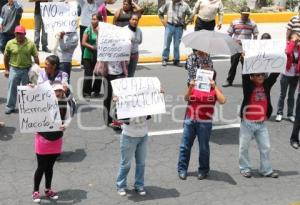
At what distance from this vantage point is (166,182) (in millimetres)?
7652

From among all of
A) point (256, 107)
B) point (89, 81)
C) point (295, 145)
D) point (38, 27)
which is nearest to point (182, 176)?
point (256, 107)

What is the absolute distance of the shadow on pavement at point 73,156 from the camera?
8.32m

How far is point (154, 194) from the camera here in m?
7.30

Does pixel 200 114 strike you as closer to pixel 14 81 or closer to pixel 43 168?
pixel 43 168

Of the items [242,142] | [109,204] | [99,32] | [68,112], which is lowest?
[109,204]

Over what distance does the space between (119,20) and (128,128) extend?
5214 mm

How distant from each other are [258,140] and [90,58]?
4.25 meters

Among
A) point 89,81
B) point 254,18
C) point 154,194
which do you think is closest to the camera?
point 154,194

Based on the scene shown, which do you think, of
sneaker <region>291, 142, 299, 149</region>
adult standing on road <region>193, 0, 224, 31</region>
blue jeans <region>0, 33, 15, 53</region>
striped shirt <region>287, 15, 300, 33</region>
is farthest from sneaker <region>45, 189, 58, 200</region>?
adult standing on road <region>193, 0, 224, 31</region>

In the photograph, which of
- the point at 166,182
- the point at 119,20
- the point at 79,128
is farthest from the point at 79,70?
the point at 166,182

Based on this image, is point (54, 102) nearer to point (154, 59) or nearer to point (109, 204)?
point (109, 204)

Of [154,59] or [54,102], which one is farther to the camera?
[154,59]

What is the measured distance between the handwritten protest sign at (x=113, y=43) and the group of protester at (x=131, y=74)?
12 cm

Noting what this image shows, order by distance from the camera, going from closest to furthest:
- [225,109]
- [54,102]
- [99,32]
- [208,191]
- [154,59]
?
[54,102] → [208,191] → [99,32] → [225,109] → [154,59]
